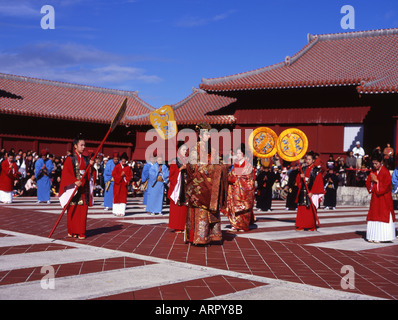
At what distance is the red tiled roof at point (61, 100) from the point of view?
29016 millimetres

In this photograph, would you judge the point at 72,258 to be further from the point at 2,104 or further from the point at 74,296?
the point at 2,104

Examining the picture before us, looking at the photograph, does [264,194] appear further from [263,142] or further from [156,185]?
[263,142]

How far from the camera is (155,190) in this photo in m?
13.4

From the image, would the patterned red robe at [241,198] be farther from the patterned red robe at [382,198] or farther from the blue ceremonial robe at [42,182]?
the blue ceremonial robe at [42,182]

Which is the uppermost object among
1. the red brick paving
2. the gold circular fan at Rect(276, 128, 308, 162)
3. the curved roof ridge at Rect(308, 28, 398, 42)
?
the curved roof ridge at Rect(308, 28, 398, 42)

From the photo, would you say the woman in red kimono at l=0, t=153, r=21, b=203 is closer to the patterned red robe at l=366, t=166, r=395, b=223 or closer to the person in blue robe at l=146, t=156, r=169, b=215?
the person in blue robe at l=146, t=156, r=169, b=215

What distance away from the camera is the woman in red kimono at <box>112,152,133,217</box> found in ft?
41.2

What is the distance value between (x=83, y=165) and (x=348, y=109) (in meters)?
15.4

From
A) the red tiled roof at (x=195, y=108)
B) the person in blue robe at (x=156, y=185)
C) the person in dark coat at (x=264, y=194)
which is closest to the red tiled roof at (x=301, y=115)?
the red tiled roof at (x=195, y=108)

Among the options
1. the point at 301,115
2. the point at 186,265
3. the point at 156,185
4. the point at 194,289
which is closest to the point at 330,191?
the point at 301,115

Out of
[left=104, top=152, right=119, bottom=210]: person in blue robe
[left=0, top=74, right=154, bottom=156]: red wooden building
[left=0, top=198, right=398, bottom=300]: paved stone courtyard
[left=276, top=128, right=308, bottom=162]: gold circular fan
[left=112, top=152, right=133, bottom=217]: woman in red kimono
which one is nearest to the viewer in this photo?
[left=0, top=198, right=398, bottom=300]: paved stone courtyard

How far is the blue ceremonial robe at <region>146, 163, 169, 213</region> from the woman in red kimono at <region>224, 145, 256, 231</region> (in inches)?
116

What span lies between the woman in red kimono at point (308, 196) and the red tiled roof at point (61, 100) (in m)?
20.0

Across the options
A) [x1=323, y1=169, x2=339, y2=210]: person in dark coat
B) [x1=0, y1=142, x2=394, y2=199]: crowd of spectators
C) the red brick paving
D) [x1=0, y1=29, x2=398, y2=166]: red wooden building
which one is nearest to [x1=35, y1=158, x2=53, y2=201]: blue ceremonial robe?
[x1=0, y1=142, x2=394, y2=199]: crowd of spectators
